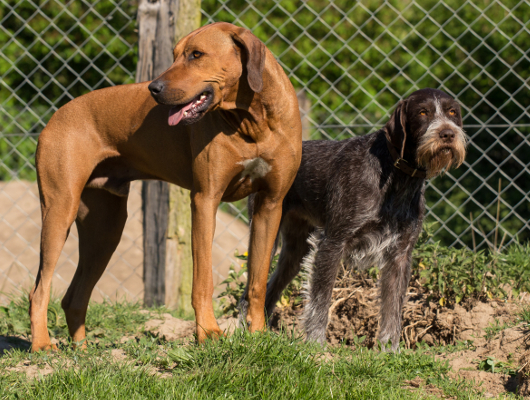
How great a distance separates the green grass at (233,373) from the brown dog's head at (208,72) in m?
1.23

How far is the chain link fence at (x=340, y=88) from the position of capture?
7035 mm

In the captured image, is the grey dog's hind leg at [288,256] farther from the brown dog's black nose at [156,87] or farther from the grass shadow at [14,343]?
the brown dog's black nose at [156,87]

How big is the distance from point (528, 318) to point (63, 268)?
579 cm

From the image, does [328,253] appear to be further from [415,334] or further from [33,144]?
[33,144]

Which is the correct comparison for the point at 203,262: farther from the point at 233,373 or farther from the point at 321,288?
the point at 321,288

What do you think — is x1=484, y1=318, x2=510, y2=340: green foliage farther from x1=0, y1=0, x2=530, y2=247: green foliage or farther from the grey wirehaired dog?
x1=0, y1=0, x2=530, y2=247: green foliage

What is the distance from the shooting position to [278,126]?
11.4 ft

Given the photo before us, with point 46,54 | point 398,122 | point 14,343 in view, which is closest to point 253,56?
point 398,122

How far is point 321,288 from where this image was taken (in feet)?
13.9

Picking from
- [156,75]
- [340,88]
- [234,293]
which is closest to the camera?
[234,293]

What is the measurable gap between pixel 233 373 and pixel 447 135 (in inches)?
81.0

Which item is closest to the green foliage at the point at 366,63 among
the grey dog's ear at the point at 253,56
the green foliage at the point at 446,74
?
the green foliage at the point at 446,74

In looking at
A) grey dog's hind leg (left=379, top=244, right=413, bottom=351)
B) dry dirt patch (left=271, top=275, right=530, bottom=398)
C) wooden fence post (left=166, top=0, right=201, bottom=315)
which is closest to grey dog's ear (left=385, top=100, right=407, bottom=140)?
grey dog's hind leg (left=379, top=244, right=413, bottom=351)

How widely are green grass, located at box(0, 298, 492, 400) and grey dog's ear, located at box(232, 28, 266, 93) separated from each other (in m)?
1.33
